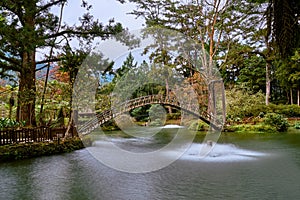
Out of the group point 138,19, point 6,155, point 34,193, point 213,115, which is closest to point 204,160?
point 34,193

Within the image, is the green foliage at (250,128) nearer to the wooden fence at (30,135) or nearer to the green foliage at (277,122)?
the green foliage at (277,122)

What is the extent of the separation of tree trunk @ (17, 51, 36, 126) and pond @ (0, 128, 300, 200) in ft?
9.11

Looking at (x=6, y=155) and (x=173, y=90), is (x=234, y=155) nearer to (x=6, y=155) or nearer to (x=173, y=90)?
(x=6, y=155)

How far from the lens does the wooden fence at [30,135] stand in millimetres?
7953

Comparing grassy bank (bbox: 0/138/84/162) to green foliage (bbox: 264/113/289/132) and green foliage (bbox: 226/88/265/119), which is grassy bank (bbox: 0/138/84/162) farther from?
green foliage (bbox: 226/88/265/119)

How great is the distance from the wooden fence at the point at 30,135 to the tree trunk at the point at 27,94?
154 centimetres

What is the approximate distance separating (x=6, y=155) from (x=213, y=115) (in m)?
11.6

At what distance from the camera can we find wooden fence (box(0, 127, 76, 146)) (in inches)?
313

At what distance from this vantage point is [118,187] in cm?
508

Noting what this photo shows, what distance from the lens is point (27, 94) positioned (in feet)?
32.2

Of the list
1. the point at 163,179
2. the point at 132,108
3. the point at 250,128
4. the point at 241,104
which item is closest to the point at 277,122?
the point at 250,128

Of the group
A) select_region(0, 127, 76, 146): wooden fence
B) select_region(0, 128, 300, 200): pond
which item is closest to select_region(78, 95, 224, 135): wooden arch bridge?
select_region(0, 127, 76, 146): wooden fence

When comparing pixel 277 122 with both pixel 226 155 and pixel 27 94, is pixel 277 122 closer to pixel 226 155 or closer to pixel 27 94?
pixel 226 155

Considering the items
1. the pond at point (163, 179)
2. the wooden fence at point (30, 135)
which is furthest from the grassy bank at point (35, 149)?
the pond at point (163, 179)
